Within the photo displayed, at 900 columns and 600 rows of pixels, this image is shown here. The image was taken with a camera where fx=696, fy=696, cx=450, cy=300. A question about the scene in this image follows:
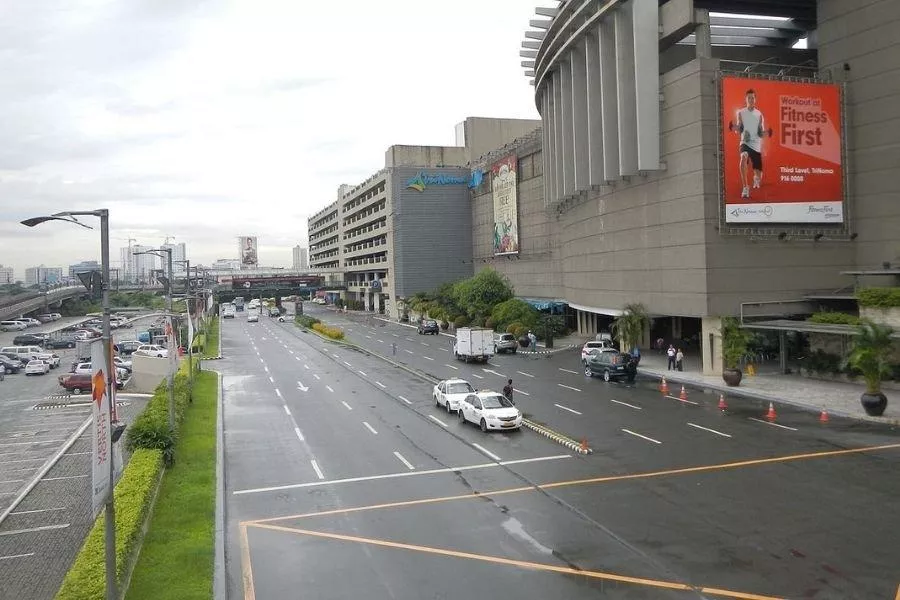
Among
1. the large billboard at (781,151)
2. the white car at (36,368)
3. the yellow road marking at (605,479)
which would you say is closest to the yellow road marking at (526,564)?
the yellow road marking at (605,479)

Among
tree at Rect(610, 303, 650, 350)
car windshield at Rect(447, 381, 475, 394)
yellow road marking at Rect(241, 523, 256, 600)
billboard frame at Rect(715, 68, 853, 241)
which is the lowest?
yellow road marking at Rect(241, 523, 256, 600)

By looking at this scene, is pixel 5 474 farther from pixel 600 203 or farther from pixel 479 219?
pixel 479 219

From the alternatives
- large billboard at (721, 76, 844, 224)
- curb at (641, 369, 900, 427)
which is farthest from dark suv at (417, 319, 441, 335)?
large billboard at (721, 76, 844, 224)

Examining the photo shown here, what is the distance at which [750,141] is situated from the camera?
39969mm

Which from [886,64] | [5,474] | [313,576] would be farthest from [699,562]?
[886,64]

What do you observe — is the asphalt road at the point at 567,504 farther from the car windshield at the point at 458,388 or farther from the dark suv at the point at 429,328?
the dark suv at the point at 429,328

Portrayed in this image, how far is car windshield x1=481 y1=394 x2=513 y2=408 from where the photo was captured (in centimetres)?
2706

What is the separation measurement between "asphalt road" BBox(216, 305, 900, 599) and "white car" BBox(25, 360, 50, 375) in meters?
29.4

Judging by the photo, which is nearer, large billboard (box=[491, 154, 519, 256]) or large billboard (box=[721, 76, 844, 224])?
large billboard (box=[721, 76, 844, 224])

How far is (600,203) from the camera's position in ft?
170

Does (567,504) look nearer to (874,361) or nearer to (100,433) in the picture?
(100,433)

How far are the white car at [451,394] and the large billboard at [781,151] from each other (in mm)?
19155

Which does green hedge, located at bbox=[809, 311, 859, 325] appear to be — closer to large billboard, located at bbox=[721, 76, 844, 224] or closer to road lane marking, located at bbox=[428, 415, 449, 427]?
large billboard, located at bbox=[721, 76, 844, 224]

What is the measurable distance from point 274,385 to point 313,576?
97.6 ft
